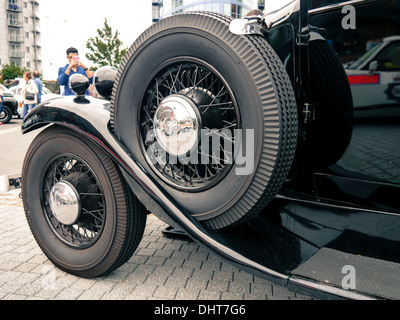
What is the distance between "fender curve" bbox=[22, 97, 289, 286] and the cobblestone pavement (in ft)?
1.95

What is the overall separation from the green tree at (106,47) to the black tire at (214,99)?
38149mm

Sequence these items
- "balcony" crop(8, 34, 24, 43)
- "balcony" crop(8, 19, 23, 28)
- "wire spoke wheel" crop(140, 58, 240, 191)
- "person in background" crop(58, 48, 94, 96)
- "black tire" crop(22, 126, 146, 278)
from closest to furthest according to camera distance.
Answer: "wire spoke wheel" crop(140, 58, 240, 191) → "black tire" crop(22, 126, 146, 278) → "person in background" crop(58, 48, 94, 96) → "balcony" crop(8, 19, 23, 28) → "balcony" crop(8, 34, 24, 43)

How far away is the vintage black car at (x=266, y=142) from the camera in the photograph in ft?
5.04

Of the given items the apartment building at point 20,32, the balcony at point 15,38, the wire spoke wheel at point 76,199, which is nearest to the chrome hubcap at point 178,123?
the wire spoke wheel at point 76,199

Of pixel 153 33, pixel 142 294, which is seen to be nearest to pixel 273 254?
pixel 142 294

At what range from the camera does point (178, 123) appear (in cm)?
172

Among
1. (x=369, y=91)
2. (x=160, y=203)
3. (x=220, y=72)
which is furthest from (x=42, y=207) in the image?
(x=369, y=91)

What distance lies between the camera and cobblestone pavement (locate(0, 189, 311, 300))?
2.12 m

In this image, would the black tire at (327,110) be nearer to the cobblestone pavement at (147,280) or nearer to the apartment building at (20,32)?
the cobblestone pavement at (147,280)

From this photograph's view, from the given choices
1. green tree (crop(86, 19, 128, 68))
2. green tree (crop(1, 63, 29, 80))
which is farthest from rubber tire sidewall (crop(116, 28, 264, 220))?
green tree (crop(1, 63, 29, 80))

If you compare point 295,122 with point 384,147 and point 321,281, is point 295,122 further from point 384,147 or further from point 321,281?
point 321,281

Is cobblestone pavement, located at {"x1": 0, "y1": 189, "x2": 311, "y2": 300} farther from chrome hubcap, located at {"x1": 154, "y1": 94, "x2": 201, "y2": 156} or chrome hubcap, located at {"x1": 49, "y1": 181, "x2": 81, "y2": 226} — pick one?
chrome hubcap, located at {"x1": 154, "y1": 94, "x2": 201, "y2": 156}

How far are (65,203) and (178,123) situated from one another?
3.21 feet
